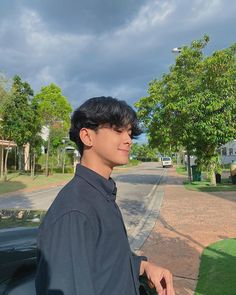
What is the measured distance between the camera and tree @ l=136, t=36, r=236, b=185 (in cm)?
1773

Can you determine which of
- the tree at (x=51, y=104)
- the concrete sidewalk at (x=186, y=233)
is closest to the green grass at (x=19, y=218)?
the concrete sidewalk at (x=186, y=233)

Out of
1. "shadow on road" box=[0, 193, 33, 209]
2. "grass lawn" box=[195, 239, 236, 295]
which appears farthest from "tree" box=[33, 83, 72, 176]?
"grass lawn" box=[195, 239, 236, 295]

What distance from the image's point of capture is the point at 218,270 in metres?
5.77

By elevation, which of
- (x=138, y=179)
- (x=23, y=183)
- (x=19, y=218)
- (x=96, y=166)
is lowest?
(x=23, y=183)

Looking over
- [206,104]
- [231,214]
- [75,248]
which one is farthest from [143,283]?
[206,104]

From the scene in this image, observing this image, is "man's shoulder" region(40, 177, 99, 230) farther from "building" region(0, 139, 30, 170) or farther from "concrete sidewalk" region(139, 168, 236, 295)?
"building" region(0, 139, 30, 170)

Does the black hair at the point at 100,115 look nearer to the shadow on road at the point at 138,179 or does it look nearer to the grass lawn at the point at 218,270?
the grass lawn at the point at 218,270

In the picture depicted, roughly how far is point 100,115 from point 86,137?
11 centimetres

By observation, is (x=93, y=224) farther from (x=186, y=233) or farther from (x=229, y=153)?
(x=229, y=153)

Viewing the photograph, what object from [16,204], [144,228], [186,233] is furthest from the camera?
[16,204]

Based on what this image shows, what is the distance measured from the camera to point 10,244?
2398 mm

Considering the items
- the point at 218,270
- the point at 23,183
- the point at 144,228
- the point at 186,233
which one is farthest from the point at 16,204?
the point at 23,183

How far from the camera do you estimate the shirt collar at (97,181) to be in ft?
5.26

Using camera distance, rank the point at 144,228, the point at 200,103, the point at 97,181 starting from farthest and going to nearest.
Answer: the point at 200,103, the point at 144,228, the point at 97,181
